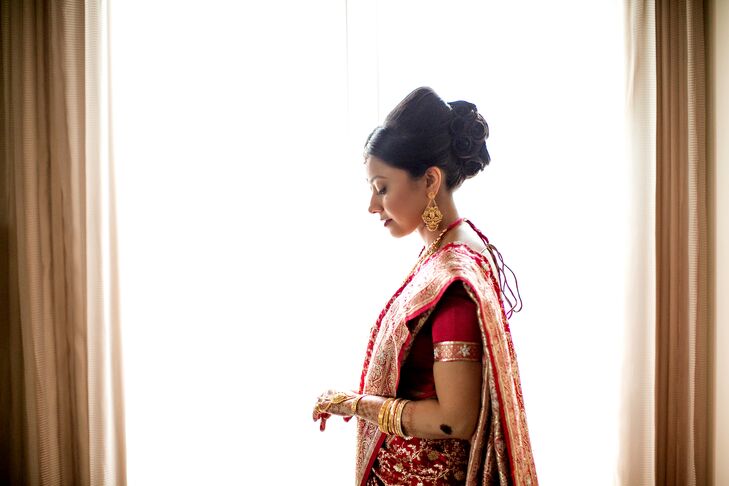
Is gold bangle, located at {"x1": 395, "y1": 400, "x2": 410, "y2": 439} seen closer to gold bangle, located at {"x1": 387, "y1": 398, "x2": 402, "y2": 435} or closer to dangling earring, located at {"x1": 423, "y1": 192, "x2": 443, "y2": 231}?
gold bangle, located at {"x1": 387, "y1": 398, "x2": 402, "y2": 435}

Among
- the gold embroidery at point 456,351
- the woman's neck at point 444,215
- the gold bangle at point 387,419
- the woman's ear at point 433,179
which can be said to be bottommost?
the gold bangle at point 387,419

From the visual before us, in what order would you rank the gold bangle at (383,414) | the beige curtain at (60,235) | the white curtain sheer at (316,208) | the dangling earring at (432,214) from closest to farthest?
the gold bangle at (383,414) < the dangling earring at (432,214) < the beige curtain at (60,235) < the white curtain sheer at (316,208)

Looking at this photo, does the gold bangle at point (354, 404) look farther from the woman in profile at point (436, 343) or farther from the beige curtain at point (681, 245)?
the beige curtain at point (681, 245)

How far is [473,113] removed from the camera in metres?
1.14

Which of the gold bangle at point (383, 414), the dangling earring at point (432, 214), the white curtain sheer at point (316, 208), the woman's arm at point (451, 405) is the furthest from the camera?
the white curtain sheer at point (316, 208)

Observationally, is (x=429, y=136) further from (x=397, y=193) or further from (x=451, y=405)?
(x=451, y=405)

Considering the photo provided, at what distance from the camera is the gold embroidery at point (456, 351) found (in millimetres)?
933

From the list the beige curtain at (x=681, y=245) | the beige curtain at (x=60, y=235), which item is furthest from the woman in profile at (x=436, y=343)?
the beige curtain at (x=681, y=245)

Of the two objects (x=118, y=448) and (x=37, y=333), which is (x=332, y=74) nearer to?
(x=37, y=333)

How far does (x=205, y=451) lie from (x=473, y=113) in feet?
5.57

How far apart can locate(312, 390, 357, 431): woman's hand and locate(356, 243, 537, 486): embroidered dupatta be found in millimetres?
49

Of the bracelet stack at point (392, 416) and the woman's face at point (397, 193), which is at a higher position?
the woman's face at point (397, 193)

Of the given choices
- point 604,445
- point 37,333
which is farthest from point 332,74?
point 604,445

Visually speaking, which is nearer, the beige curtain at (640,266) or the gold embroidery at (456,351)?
the gold embroidery at (456,351)
